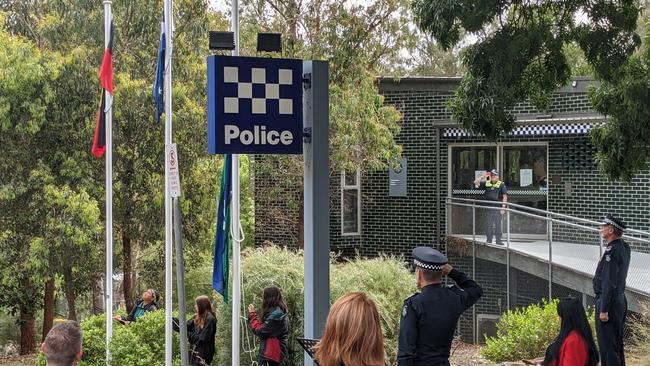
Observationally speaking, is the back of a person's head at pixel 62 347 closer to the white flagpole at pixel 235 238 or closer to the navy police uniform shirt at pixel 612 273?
the navy police uniform shirt at pixel 612 273

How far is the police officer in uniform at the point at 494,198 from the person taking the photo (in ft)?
59.0

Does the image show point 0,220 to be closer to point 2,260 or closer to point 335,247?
point 2,260

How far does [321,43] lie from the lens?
698 inches

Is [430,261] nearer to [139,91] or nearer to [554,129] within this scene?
[139,91]

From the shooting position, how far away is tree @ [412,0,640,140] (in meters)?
8.89

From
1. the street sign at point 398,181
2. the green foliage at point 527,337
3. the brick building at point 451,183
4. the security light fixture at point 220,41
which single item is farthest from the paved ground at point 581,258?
the security light fixture at point 220,41

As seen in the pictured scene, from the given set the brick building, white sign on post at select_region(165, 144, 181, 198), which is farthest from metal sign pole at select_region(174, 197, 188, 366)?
the brick building

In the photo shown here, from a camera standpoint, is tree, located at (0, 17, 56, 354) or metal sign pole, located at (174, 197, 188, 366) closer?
metal sign pole, located at (174, 197, 188, 366)

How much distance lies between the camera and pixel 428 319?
508 centimetres

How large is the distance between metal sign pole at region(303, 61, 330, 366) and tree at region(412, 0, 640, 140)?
2581 mm

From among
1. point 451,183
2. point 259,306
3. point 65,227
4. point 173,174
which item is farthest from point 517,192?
point 173,174

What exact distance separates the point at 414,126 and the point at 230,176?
11.6 m

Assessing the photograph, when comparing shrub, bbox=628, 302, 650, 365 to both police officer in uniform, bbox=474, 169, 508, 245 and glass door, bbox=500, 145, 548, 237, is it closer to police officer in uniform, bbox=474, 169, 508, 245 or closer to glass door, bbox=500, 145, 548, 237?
police officer in uniform, bbox=474, 169, 508, 245

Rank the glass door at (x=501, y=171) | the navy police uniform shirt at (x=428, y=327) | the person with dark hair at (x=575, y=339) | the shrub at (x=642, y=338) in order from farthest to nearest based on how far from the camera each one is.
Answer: the glass door at (x=501, y=171)
the shrub at (x=642, y=338)
the person with dark hair at (x=575, y=339)
the navy police uniform shirt at (x=428, y=327)
